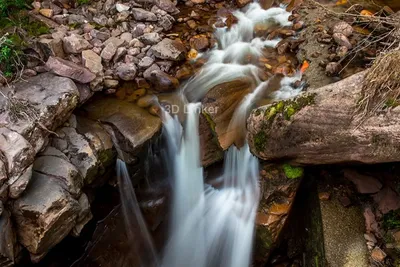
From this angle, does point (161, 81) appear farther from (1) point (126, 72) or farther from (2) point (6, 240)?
(2) point (6, 240)

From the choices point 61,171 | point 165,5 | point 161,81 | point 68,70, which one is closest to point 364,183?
point 161,81

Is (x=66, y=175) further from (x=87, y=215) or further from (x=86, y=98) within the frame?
(x=86, y=98)

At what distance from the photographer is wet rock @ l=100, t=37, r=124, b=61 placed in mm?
5887

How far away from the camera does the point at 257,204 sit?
15.2 feet

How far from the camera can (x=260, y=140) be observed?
14.3 ft

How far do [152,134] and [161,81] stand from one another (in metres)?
1.10

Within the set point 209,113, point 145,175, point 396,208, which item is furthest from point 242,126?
point 396,208

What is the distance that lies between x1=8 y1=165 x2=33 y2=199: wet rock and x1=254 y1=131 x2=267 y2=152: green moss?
2662 mm

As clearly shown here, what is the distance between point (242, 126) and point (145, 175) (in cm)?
166

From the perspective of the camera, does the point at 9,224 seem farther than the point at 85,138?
No

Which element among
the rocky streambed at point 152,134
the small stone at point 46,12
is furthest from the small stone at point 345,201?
the small stone at point 46,12

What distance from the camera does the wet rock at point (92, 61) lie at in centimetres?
555

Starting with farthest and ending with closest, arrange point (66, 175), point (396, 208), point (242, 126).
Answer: point (242, 126) < point (66, 175) < point (396, 208)

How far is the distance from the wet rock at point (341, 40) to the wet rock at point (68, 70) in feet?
12.6
